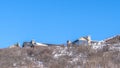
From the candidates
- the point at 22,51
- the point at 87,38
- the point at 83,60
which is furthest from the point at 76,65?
the point at 87,38

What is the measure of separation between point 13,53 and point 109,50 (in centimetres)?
795

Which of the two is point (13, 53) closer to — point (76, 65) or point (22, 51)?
point (22, 51)

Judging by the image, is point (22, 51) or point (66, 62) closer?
point (66, 62)

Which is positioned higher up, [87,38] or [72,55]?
[87,38]

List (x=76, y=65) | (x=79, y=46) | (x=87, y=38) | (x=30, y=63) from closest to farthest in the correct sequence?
(x=76, y=65) → (x=30, y=63) → (x=79, y=46) → (x=87, y=38)

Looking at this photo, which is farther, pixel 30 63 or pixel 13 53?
pixel 13 53

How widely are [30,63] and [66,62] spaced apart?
2.69 meters

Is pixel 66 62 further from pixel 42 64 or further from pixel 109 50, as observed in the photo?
pixel 109 50

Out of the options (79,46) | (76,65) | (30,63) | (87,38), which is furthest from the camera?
(87,38)

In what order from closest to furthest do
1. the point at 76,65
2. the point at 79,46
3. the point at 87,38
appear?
the point at 76,65, the point at 79,46, the point at 87,38

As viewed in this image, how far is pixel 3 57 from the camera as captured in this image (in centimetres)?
3066

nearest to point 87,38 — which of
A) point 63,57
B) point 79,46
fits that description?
point 79,46

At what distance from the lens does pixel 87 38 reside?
38.6m

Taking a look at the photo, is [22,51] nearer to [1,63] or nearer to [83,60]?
[1,63]
